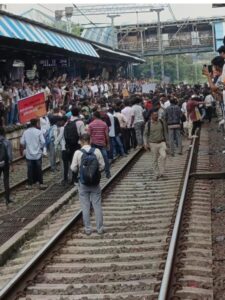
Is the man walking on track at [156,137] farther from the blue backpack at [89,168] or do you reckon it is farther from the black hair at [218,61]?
the blue backpack at [89,168]

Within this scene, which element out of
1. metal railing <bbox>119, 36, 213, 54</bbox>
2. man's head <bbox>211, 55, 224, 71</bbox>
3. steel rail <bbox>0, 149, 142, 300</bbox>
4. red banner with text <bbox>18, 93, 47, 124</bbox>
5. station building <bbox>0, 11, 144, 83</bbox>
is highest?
metal railing <bbox>119, 36, 213, 54</bbox>

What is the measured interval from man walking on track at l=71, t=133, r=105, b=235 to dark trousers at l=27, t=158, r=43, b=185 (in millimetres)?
5325

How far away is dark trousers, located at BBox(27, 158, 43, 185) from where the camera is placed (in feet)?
51.0

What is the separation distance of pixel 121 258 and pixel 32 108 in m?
9.27

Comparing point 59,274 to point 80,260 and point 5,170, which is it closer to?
point 80,260

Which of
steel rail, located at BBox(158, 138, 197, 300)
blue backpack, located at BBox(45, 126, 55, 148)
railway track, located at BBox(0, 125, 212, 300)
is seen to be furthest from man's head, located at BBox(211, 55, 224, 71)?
blue backpack, located at BBox(45, 126, 55, 148)

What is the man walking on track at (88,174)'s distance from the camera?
9.98 m

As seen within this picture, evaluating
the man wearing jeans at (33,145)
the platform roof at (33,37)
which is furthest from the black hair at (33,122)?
the platform roof at (33,37)

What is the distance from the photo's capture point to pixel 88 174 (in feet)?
32.7

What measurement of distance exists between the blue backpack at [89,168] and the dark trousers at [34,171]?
5.65m

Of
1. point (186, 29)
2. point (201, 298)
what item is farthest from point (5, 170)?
point (186, 29)

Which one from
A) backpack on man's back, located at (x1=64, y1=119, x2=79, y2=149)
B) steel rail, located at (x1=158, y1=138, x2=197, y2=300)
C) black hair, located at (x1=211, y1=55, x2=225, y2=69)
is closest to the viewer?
steel rail, located at (x1=158, y1=138, x2=197, y2=300)

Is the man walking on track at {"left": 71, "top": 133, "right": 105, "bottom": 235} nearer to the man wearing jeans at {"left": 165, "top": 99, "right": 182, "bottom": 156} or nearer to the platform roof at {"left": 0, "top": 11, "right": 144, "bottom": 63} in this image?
the platform roof at {"left": 0, "top": 11, "right": 144, "bottom": 63}

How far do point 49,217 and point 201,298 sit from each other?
600 centimetres
